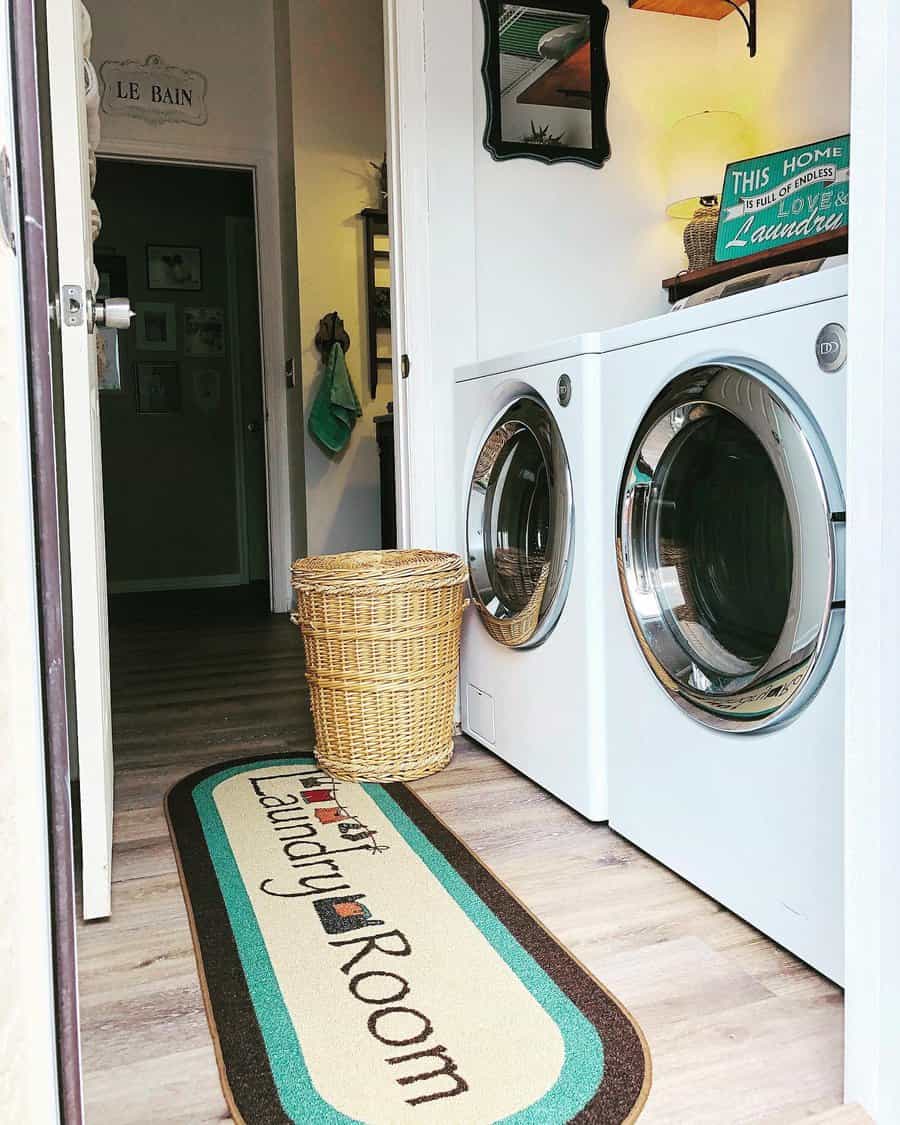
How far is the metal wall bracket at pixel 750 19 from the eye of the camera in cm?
238

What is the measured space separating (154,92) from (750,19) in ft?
7.78

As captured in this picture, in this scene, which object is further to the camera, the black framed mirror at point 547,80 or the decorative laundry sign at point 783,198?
the black framed mirror at point 547,80

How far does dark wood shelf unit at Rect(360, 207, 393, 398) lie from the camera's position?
391cm

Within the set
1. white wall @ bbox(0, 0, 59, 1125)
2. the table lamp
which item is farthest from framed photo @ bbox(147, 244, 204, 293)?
white wall @ bbox(0, 0, 59, 1125)

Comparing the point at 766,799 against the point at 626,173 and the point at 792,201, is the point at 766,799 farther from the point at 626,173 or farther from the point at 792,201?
the point at 626,173

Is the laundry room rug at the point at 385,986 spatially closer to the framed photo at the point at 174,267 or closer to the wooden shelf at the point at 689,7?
the wooden shelf at the point at 689,7

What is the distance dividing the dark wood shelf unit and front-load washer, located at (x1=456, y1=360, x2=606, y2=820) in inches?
69.9

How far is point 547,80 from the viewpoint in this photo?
235 cm

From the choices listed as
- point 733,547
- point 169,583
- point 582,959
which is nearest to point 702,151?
point 733,547

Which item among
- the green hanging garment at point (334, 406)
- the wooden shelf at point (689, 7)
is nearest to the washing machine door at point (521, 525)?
the wooden shelf at point (689, 7)

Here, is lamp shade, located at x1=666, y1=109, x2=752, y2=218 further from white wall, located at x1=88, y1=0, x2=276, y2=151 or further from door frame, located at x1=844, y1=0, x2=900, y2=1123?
white wall, located at x1=88, y1=0, x2=276, y2=151

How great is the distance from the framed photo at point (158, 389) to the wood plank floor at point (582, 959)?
3539mm

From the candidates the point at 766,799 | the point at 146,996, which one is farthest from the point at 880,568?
the point at 146,996

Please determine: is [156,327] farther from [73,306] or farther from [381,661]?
[73,306]
